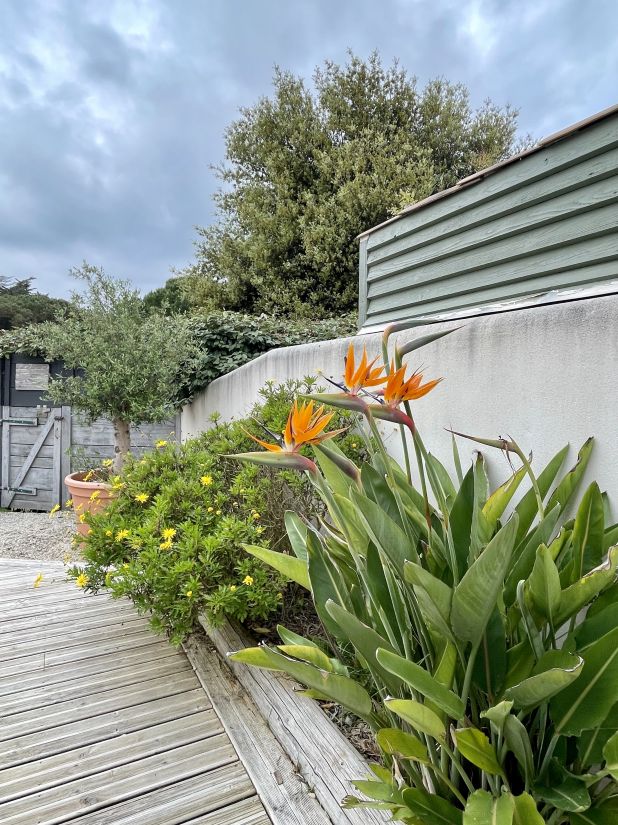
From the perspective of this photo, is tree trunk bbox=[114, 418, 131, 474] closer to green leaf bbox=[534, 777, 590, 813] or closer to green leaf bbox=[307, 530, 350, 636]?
green leaf bbox=[307, 530, 350, 636]

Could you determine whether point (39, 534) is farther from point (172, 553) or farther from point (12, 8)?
point (12, 8)

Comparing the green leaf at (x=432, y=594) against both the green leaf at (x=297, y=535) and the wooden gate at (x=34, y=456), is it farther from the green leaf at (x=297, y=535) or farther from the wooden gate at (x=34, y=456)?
the wooden gate at (x=34, y=456)

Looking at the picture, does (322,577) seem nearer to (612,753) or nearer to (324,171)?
(612,753)

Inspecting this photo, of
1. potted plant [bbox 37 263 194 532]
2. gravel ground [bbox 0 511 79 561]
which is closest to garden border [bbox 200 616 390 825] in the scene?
gravel ground [bbox 0 511 79 561]

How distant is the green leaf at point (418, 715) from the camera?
74cm

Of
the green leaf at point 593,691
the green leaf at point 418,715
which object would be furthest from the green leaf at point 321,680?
the green leaf at point 593,691

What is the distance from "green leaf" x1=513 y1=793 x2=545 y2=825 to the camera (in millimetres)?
722

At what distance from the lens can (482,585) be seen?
74 cm

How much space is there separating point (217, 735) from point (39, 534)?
3.80 m

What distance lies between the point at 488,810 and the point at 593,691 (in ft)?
0.81

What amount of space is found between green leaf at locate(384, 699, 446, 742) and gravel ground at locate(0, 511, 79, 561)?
11.1 feet

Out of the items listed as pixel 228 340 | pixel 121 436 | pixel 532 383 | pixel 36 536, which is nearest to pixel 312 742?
pixel 532 383

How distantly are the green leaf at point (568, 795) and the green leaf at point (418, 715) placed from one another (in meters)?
0.19

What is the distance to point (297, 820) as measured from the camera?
3.65 ft
